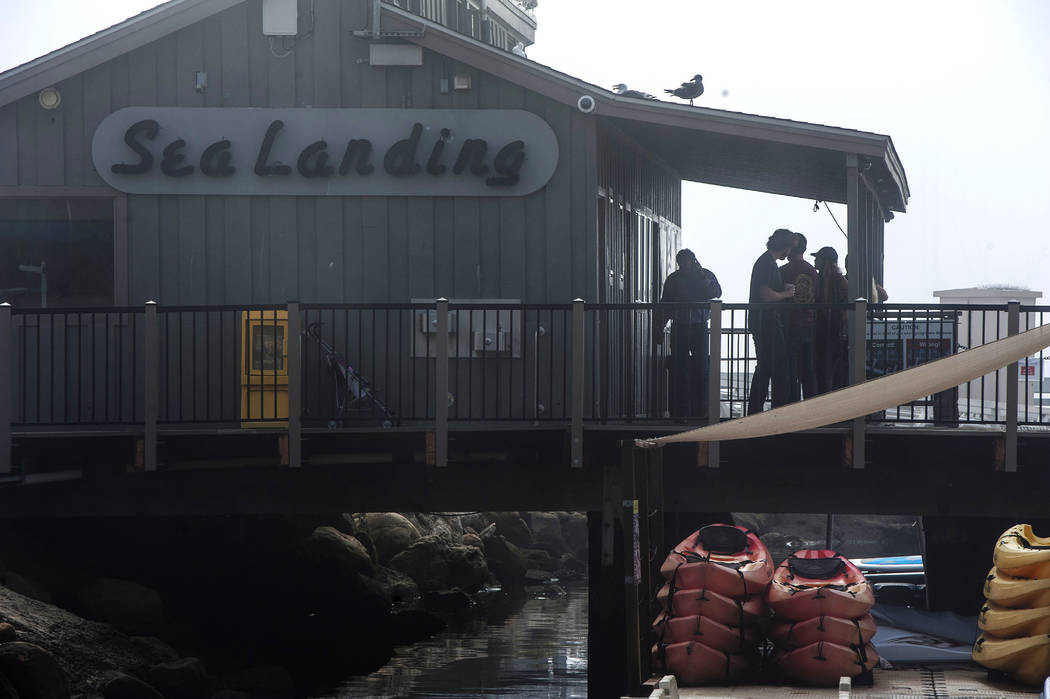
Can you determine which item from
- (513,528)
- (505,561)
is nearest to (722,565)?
(505,561)

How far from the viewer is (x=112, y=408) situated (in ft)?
47.2

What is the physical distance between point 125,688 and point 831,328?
779cm

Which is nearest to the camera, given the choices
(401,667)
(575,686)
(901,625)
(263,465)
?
(263,465)

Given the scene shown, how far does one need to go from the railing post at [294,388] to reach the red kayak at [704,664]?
13.8ft

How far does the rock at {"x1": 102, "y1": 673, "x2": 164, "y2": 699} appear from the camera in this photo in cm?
1395

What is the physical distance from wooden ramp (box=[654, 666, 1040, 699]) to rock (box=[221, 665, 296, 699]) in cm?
885

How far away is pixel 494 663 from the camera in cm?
2017

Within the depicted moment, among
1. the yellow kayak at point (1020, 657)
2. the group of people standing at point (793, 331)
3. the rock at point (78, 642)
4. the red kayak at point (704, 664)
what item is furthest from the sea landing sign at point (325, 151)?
the yellow kayak at point (1020, 657)

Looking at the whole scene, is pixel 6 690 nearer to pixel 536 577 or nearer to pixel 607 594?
pixel 607 594

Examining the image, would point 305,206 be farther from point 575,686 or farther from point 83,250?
point 575,686

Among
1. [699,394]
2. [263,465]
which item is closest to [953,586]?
[699,394]

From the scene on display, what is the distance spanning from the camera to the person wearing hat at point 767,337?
12.8m

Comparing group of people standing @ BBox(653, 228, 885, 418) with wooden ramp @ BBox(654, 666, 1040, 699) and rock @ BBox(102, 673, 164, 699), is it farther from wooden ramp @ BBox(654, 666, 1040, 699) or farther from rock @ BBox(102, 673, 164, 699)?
rock @ BBox(102, 673, 164, 699)

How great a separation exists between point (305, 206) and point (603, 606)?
17.0ft
